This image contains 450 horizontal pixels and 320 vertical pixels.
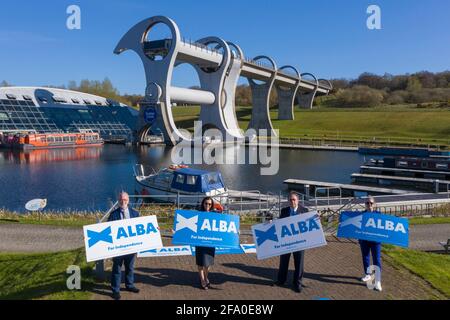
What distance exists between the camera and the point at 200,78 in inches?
2955

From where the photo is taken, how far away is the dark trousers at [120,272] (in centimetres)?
819

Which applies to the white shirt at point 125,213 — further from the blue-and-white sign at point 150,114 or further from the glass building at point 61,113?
the glass building at point 61,113

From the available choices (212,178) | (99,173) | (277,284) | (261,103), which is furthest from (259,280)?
(261,103)

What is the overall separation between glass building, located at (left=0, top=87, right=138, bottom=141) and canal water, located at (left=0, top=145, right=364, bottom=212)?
14.8m

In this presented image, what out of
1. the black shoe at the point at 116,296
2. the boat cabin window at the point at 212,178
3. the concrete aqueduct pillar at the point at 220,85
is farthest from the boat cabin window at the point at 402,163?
the concrete aqueduct pillar at the point at 220,85

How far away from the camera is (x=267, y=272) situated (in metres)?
10.1

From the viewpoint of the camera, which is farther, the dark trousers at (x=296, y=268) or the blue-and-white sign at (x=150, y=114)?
the blue-and-white sign at (x=150, y=114)

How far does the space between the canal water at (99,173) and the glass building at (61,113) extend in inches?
583

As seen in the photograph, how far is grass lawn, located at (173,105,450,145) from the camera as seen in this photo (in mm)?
71000

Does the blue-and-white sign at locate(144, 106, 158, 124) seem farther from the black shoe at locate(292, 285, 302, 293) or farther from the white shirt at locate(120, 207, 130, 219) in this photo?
the black shoe at locate(292, 285, 302, 293)

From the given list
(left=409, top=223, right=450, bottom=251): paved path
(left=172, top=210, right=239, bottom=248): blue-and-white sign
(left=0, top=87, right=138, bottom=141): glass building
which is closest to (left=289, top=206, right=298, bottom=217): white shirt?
(left=172, top=210, right=239, bottom=248): blue-and-white sign

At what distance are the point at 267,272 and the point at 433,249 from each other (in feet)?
21.4
